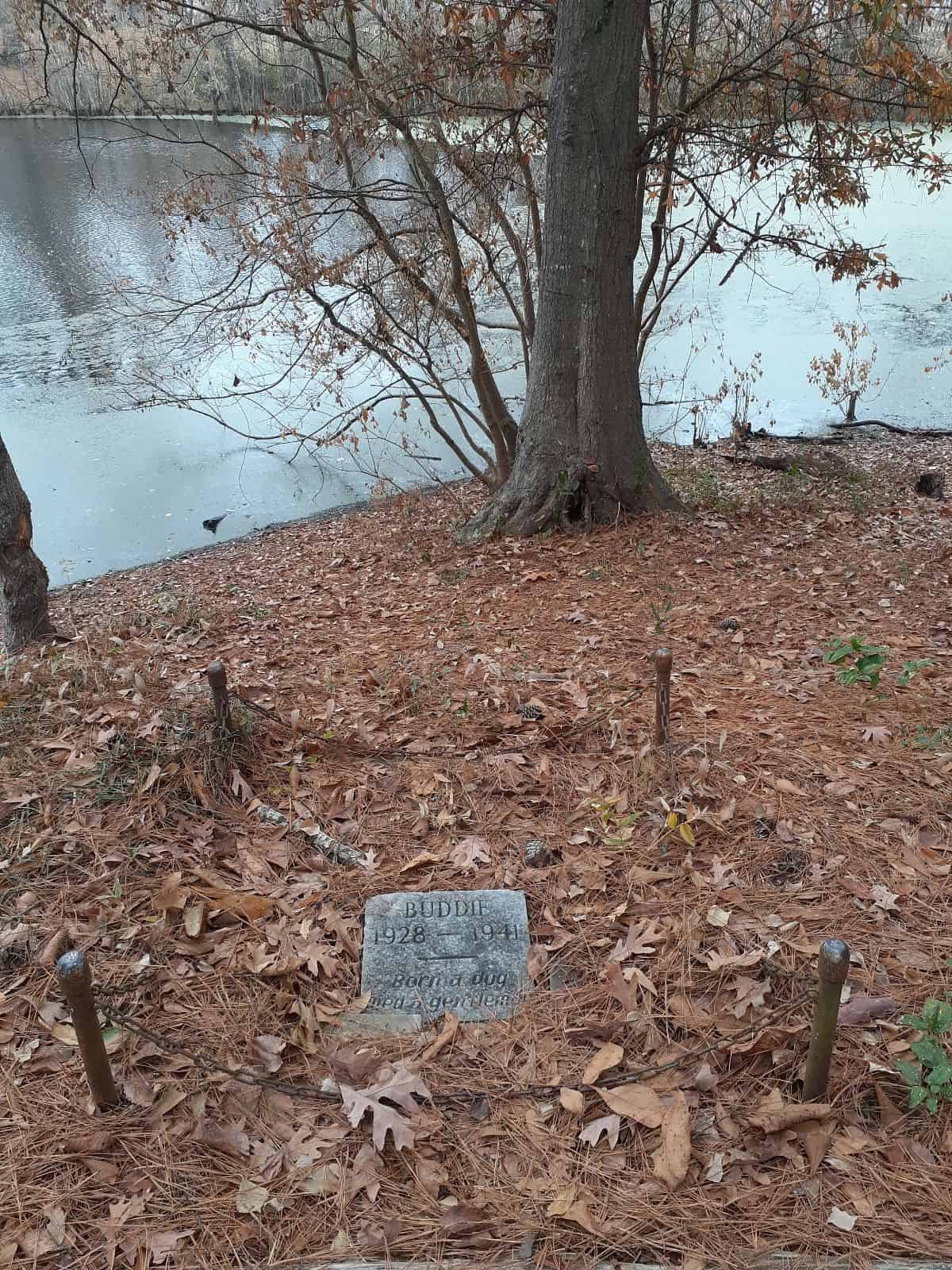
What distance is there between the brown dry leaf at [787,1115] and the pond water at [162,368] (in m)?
9.02

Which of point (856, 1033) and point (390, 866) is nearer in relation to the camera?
point (856, 1033)

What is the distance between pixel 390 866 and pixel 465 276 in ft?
19.5

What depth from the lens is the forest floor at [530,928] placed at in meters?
2.08

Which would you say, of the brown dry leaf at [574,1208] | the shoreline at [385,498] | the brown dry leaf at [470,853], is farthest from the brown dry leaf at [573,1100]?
the shoreline at [385,498]

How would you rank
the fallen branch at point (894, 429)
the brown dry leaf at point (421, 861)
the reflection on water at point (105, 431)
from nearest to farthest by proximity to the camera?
the brown dry leaf at point (421, 861) < the reflection on water at point (105, 431) < the fallen branch at point (894, 429)

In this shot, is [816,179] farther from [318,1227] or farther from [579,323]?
[318,1227]

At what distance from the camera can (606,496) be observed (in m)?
6.46

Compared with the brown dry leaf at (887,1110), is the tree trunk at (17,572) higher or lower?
higher


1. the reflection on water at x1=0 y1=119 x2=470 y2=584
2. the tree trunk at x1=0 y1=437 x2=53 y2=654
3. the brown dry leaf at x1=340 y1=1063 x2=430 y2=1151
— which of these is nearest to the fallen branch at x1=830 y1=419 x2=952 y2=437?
the reflection on water at x1=0 y1=119 x2=470 y2=584

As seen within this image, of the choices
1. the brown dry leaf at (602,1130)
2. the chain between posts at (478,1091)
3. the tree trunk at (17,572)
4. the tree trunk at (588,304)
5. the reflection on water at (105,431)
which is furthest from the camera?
the reflection on water at (105,431)

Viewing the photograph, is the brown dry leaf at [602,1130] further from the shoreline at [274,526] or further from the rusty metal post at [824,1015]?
the shoreline at [274,526]

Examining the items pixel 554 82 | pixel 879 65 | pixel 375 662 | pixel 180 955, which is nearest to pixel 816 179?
pixel 879 65

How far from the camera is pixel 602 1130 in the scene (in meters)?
2.22

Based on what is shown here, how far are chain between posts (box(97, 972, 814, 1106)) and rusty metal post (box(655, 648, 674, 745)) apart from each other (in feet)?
3.85
